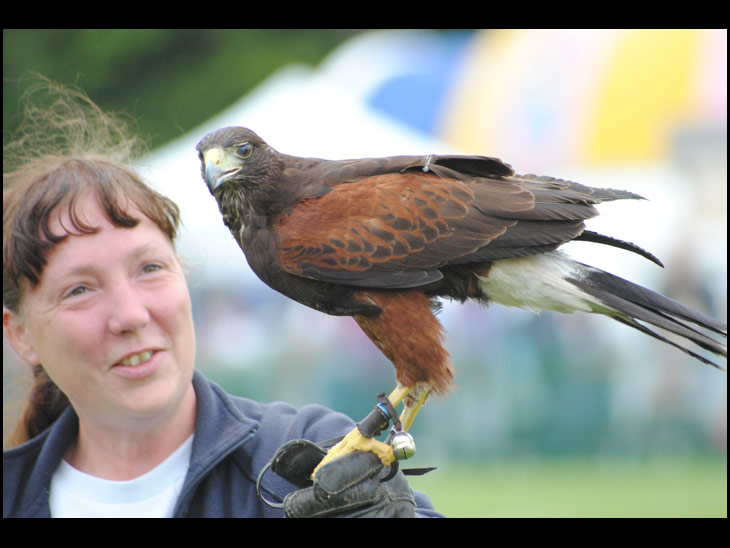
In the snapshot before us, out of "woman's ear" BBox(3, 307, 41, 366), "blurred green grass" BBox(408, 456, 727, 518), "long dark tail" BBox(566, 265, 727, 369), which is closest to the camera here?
"long dark tail" BBox(566, 265, 727, 369)

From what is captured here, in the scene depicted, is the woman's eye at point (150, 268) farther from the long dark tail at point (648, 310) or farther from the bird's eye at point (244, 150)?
the long dark tail at point (648, 310)

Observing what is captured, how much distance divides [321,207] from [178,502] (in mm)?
1065

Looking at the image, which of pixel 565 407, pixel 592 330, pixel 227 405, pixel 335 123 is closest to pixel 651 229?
pixel 592 330

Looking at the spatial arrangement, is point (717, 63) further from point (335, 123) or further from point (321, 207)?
point (321, 207)

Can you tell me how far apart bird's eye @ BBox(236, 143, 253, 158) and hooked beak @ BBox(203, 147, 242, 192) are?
0.03m

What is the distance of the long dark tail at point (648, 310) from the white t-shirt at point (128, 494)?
1404 mm

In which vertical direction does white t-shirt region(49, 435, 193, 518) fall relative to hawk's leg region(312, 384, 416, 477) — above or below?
below

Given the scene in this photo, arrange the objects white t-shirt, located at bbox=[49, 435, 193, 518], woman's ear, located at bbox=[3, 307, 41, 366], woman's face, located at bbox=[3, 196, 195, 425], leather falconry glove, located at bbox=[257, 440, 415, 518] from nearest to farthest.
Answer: leather falconry glove, located at bbox=[257, 440, 415, 518] → woman's face, located at bbox=[3, 196, 195, 425] → white t-shirt, located at bbox=[49, 435, 193, 518] → woman's ear, located at bbox=[3, 307, 41, 366]

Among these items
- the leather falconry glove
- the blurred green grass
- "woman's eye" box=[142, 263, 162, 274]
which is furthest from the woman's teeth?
the blurred green grass

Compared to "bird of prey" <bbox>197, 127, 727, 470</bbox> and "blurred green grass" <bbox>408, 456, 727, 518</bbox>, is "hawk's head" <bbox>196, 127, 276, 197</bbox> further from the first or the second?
"blurred green grass" <bbox>408, 456, 727, 518</bbox>

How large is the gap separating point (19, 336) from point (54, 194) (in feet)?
1.84

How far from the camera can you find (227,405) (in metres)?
2.62

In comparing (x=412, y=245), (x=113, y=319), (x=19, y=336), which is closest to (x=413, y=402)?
(x=412, y=245)

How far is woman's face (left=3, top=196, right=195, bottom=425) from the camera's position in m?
2.30
